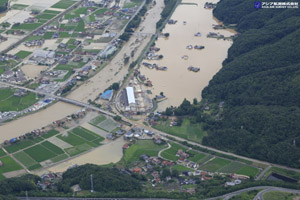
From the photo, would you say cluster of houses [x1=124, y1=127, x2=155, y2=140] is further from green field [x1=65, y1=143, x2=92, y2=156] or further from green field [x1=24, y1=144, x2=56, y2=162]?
green field [x1=24, y1=144, x2=56, y2=162]

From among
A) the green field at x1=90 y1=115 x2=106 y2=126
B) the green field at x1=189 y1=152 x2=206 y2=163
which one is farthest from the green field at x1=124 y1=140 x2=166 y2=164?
the green field at x1=90 y1=115 x2=106 y2=126

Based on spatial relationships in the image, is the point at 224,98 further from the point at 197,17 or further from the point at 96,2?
the point at 96,2

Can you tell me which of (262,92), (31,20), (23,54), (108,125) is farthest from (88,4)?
(262,92)

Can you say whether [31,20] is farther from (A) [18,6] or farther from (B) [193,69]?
(B) [193,69]

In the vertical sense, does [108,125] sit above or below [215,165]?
above

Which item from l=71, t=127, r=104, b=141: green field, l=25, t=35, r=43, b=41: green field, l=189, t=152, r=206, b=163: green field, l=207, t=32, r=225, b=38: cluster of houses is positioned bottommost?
l=189, t=152, r=206, b=163: green field

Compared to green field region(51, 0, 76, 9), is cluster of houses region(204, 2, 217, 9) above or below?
below
